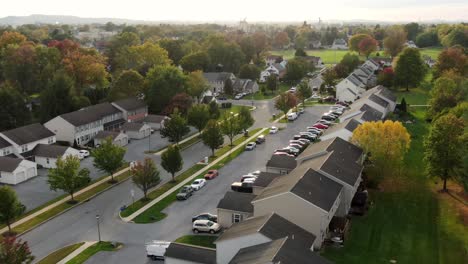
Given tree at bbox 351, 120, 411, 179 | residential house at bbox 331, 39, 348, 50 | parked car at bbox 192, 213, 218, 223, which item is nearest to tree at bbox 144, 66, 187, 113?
tree at bbox 351, 120, 411, 179

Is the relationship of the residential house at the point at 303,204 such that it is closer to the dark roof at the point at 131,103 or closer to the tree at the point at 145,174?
the tree at the point at 145,174

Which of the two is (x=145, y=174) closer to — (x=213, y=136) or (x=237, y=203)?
(x=237, y=203)

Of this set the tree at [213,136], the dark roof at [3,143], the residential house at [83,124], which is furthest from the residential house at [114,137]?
the tree at [213,136]

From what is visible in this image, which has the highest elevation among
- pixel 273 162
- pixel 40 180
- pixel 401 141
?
pixel 401 141

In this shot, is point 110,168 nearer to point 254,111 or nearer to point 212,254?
point 212,254

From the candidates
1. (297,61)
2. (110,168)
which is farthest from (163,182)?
(297,61)

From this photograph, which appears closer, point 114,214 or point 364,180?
point 114,214
